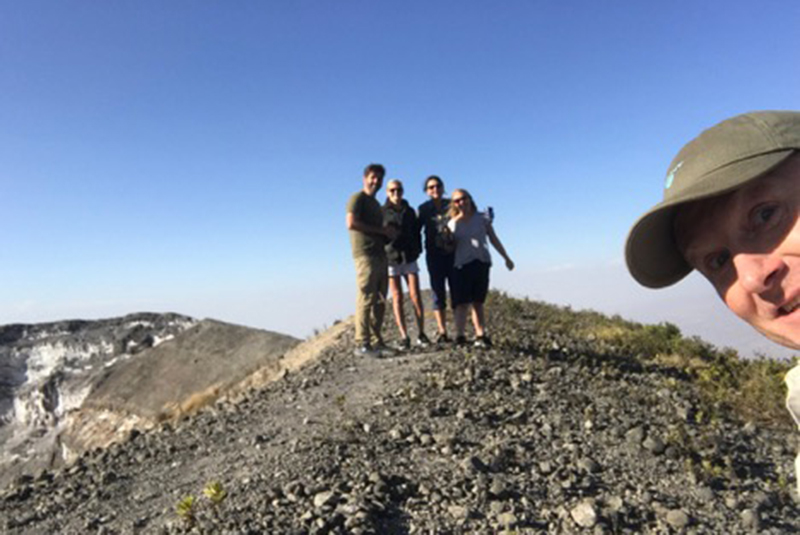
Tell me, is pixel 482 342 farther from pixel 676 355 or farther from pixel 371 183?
pixel 676 355

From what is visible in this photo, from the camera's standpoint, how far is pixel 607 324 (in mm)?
12688

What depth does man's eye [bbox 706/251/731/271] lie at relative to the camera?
1.64m

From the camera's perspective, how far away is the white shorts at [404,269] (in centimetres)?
884

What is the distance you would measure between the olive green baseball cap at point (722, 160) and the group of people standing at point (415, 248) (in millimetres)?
6389

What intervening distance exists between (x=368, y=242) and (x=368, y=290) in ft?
2.38

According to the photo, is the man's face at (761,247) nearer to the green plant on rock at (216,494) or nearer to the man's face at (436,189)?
the green plant on rock at (216,494)

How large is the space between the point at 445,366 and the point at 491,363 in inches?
26.9

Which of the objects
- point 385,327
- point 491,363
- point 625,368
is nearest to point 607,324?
point 625,368

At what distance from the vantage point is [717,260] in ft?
5.48

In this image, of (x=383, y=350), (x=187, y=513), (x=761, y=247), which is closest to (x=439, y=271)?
(x=383, y=350)

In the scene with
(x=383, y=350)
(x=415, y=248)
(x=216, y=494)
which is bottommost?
(x=216, y=494)

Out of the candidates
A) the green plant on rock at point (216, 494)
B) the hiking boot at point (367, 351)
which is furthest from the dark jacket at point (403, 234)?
the green plant on rock at point (216, 494)

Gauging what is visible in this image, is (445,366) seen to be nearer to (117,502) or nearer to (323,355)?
(323,355)

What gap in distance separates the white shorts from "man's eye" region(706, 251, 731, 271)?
283 inches
